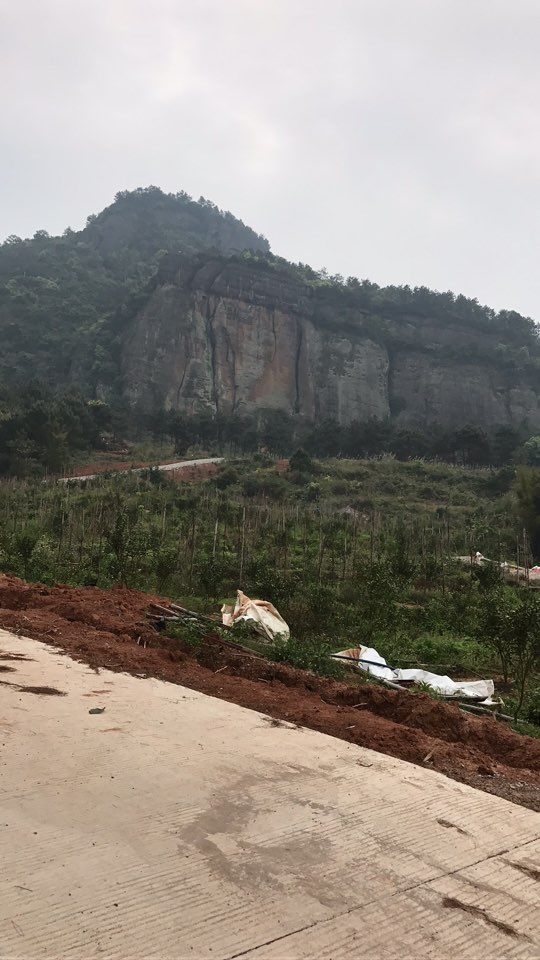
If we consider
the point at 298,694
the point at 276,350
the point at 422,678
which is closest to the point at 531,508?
the point at 422,678

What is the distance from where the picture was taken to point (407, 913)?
2.18 meters

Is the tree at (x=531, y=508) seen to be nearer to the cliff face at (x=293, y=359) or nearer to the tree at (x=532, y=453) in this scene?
the tree at (x=532, y=453)

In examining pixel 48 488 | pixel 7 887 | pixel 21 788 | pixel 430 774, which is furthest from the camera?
pixel 48 488

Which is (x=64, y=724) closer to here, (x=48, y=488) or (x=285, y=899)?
(x=285, y=899)

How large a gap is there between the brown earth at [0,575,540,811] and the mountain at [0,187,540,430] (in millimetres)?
43180

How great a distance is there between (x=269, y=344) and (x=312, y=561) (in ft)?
136

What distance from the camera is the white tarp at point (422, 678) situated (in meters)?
6.41

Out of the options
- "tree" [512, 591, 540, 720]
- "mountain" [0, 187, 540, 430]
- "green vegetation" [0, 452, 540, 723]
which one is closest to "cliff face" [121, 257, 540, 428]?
"mountain" [0, 187, 540, 430]

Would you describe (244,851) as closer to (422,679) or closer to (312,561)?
(422,679)

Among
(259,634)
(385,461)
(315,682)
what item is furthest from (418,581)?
(385,461)

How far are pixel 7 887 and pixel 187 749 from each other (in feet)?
5.13

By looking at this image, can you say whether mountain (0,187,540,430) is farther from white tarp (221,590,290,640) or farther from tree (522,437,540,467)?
white tarp (221,590,290,640)

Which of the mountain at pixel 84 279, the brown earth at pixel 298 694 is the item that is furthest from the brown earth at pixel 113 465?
the brown earth at pixel 298 694

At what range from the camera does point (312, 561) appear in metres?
15.2
